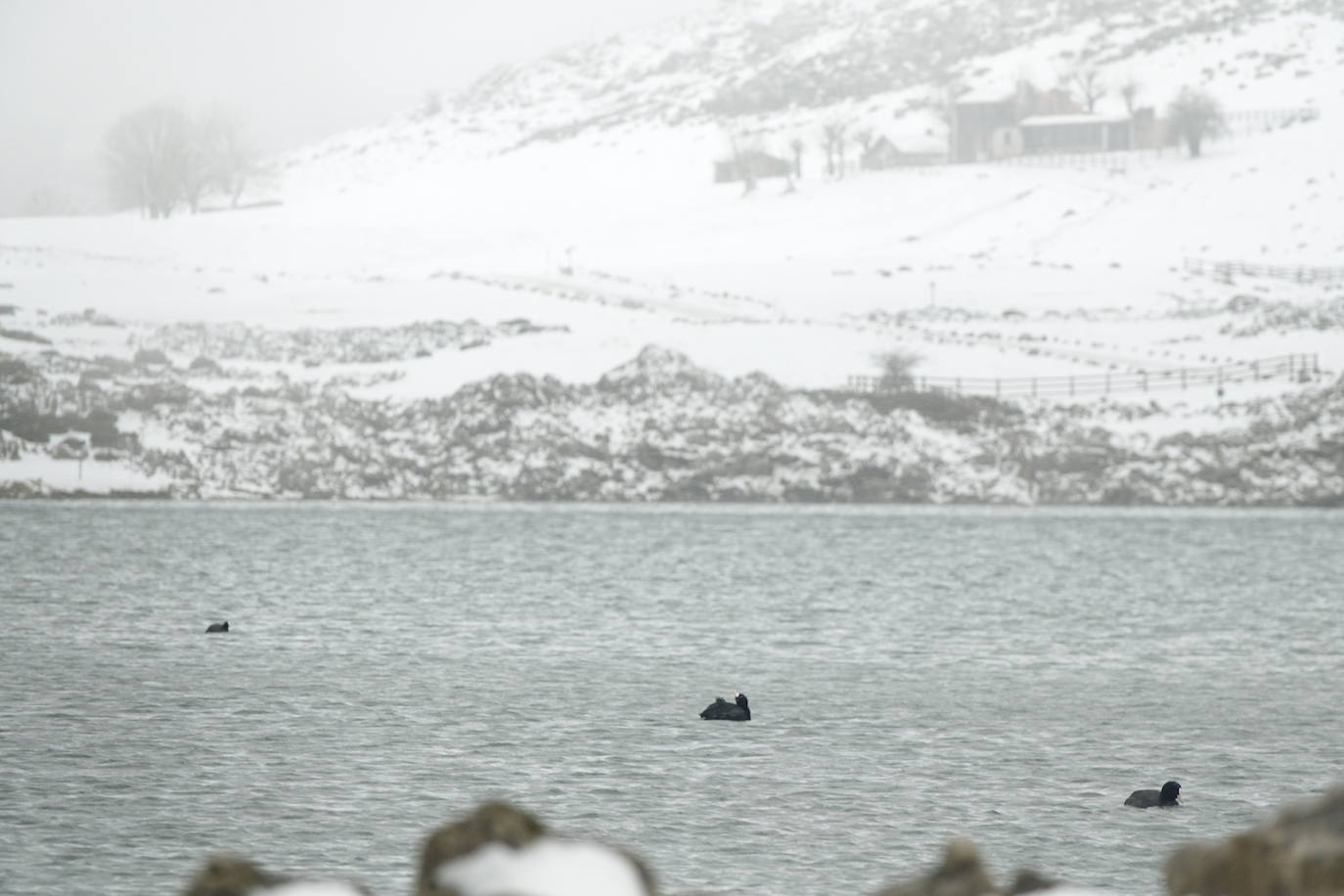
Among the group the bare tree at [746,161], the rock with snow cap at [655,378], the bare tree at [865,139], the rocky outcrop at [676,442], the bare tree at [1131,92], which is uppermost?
the bare tree at [1131,92]

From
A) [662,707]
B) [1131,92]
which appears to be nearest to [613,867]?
[662,707]

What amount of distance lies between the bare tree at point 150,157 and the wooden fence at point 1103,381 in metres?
96.8

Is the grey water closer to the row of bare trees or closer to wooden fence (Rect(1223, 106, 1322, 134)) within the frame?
the row of bare trees

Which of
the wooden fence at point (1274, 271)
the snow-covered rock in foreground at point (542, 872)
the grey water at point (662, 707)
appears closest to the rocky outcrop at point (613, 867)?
the snow-covered rock in foreground at point (542, 872)

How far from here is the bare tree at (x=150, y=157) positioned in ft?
557

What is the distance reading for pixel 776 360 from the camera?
94.2 meters

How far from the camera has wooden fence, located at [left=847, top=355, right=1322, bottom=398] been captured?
290 ft

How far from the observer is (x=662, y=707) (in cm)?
2842

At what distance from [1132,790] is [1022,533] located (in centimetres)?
5460

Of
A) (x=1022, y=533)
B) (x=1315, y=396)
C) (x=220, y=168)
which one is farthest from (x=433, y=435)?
(x=220, y=168)

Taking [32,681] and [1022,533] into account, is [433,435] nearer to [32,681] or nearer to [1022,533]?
[1022,533]

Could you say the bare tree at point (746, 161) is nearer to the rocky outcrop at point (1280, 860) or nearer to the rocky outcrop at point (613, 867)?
the rocky outcrop at point (1280, 860)

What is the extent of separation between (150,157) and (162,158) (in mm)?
1137

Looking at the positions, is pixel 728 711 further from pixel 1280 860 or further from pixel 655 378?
pixel 655 378
